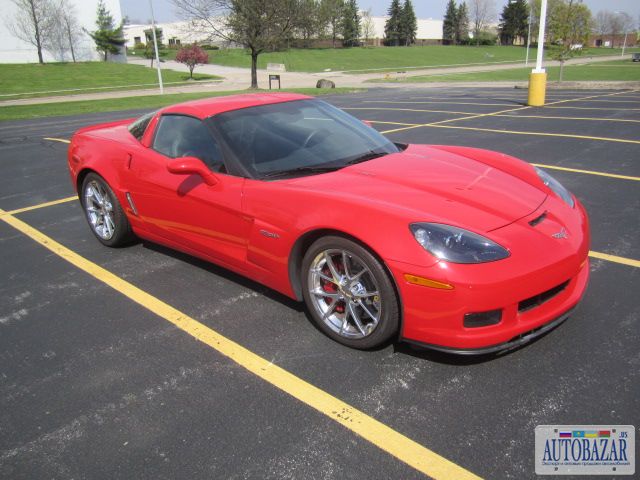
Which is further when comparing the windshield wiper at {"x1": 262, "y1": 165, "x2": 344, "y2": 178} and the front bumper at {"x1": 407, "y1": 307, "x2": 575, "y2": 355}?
the windshield wiper at {"x1": 262, "y1": 165, "x2": 344, "y2": 178}

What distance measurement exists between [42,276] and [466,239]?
3394mm

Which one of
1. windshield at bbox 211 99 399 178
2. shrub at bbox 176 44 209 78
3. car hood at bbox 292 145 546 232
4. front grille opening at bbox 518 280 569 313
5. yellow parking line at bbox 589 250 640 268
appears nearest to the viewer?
front grille opening at bbox 518 280 569 313

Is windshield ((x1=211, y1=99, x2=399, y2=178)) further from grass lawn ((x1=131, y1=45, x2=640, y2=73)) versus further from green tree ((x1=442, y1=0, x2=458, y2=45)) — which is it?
green tree ((x1=442, y1=0, x2=458, y2=45))

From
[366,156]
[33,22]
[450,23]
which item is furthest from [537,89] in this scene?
[450,23]

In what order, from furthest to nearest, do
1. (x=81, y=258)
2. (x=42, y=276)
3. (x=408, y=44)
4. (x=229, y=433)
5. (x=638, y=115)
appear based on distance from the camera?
1. (x=408, y=44)
2. (x=638, y=115)
3. (x=81, y=258)
4. (x=42, y=276)
5. (x=229, y=433)

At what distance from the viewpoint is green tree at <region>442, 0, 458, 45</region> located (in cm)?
10506

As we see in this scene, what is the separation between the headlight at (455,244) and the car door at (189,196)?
1.21 meters

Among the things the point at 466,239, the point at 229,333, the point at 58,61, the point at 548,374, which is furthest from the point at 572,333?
the point at 58,61

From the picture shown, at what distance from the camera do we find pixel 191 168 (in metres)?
3.36

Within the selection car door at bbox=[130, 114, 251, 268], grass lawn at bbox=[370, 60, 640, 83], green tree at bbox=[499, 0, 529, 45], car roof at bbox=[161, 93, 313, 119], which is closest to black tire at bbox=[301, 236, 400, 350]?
car door at bbox=[130, 114, 251, 268]

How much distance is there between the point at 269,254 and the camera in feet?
10.4

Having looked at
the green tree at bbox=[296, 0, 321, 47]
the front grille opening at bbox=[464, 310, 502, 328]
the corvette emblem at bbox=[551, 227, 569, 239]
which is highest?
the green tree at bbox=[296, 0, 321, 47]

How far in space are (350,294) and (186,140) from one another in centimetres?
183

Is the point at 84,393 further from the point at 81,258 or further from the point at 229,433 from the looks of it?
the point at 81,258
